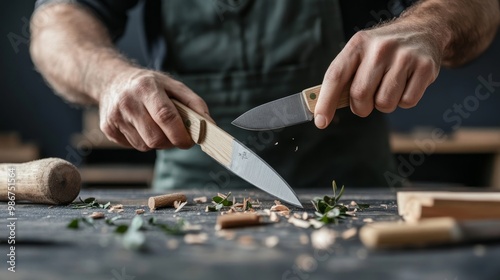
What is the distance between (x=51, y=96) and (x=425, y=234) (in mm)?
3148

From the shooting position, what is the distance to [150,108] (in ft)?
3.81

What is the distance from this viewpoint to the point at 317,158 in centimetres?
159

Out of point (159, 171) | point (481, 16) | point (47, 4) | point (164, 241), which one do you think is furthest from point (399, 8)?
point (164, 241)

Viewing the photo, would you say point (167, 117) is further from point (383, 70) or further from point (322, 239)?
point (322, 239)

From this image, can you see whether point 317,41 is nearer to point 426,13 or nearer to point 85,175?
point 426,13

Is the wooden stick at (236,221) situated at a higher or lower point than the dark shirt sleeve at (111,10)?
lower

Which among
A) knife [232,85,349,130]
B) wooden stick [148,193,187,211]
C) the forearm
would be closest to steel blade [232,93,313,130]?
knife [232,85,349,130]

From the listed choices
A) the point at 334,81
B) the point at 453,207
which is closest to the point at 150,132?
the point at 334,81

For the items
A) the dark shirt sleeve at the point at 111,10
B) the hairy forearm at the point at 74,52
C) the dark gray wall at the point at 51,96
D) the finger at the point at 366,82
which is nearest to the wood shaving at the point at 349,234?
the finger at the point at 366,82

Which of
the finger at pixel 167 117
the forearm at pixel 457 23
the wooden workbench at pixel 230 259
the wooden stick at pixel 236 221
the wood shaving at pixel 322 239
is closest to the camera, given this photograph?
the wooden workbench at pixel 230 259

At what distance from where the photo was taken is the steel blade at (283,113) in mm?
1060

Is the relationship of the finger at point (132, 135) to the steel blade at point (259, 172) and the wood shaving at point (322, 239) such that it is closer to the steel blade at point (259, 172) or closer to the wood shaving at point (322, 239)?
the steel blade at point (259, 172)

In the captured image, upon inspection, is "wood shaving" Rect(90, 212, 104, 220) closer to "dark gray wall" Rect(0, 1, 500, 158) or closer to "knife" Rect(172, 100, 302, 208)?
"knife" Rect(172, 100, 302, 208)

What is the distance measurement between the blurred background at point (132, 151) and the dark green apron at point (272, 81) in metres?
1.39
